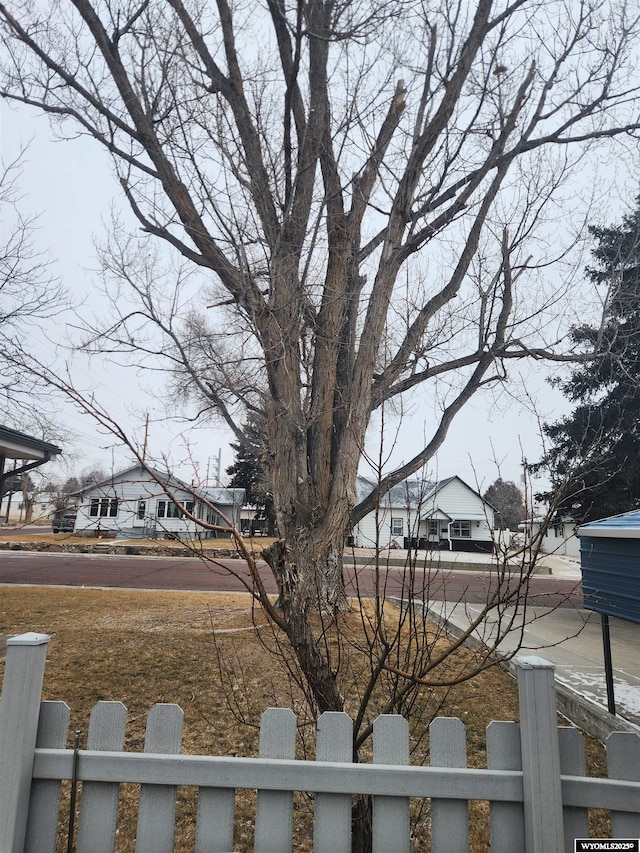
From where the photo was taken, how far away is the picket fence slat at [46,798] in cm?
161

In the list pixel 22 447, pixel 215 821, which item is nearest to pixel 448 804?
pixel 215 821

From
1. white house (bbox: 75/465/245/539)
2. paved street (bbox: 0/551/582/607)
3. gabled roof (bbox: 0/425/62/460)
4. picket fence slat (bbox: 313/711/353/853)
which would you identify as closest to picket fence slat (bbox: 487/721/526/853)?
picket fence slat (bbox: 313/711/353/853)

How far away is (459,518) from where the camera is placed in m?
33.0

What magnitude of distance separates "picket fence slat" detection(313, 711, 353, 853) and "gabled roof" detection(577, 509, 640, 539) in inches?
88.7

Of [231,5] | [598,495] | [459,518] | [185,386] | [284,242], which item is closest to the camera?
[284,242]

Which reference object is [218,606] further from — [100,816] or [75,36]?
[75,36]

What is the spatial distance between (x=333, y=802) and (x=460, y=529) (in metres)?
34.0

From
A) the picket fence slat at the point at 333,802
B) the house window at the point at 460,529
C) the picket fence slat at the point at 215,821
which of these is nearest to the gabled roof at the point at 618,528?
the picket fence slat at the point at 333,802

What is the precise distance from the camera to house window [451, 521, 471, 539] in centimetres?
3372

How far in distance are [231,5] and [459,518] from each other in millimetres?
30930

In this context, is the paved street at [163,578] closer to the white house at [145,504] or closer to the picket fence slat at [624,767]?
the white house at [145,504]

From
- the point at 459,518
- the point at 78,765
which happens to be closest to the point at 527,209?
the point at 78,765

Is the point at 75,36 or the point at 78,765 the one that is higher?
the point at 75,36

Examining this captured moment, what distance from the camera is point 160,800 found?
160cm
